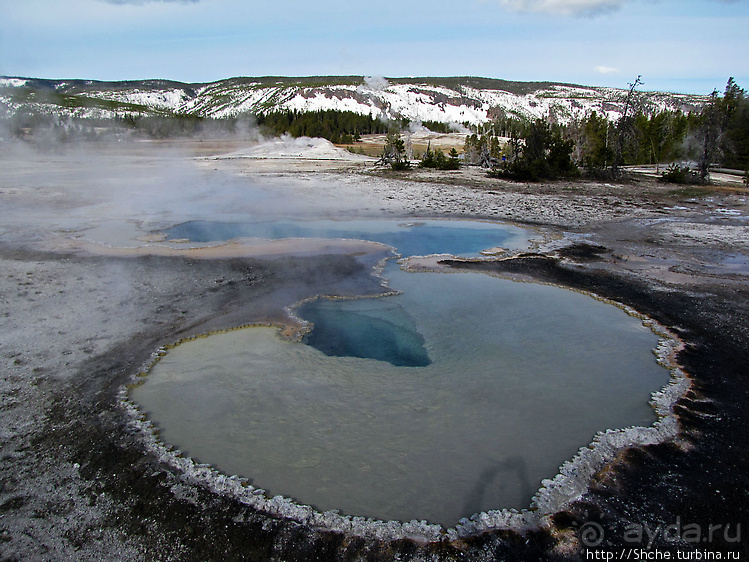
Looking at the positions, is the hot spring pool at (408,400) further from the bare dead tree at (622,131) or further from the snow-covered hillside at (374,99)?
the snow-covered hillside at (374,99)

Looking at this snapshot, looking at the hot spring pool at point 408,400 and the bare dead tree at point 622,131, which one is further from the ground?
the bare dead tree at point 622,131

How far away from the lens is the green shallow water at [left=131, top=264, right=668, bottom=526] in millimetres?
3713

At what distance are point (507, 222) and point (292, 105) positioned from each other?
7973 centimetres

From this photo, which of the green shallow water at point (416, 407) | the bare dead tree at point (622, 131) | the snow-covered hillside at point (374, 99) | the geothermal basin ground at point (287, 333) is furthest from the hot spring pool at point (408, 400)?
the snow-covered hillside at point (374, 99)

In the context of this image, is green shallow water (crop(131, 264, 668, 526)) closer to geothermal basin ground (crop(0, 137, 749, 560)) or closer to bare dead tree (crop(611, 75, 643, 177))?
geothermal basin ground (crop(0, 137, 749, 560))

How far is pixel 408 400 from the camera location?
4.72 metres

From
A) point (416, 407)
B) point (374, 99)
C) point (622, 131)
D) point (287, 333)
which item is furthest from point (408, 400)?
point (374, 99)

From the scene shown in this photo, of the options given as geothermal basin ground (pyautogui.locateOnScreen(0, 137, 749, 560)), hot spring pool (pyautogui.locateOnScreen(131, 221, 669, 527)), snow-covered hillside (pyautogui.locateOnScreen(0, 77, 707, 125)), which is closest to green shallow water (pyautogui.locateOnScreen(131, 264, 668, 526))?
hot spring pool (pyautogui.locateOnScreen(131, 221, 669, 527))

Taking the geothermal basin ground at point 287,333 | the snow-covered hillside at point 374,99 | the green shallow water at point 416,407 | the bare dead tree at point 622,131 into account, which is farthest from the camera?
the snow-covered hillside at point 374,99

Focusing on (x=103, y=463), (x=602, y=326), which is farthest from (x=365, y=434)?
(x=602, y=326)

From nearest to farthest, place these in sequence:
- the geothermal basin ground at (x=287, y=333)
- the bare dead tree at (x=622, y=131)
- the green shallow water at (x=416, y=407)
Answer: the geothermal basin ground at (x=287, y=333) < the green shallow water at (x=416, y=407) < the bare dead tree at (x=622, y=131)

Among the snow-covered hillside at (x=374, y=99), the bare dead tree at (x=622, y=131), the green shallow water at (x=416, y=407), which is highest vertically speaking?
the snow-covered hillside at (x=374, y=99)

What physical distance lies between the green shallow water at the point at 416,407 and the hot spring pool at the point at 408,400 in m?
0.01

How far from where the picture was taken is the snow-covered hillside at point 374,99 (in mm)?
82875
